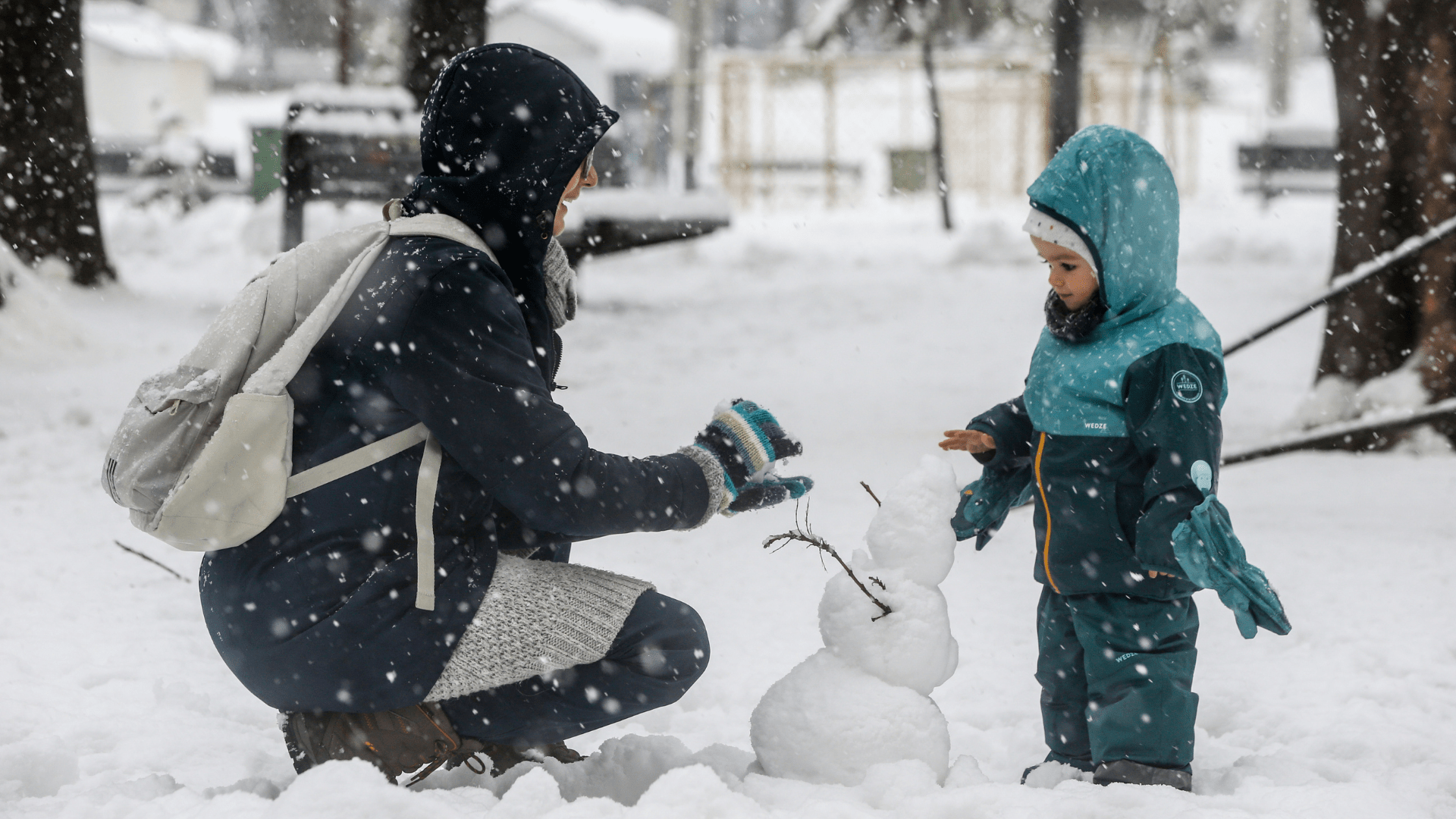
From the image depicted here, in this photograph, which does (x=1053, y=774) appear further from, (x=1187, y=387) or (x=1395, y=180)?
(x=1395, y=180)

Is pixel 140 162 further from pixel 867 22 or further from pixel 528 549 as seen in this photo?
pixel 528 549

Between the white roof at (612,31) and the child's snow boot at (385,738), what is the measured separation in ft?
88.8

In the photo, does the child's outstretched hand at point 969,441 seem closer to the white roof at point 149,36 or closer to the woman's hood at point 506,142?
the woman's hood at point 506,142

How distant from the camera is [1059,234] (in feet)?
8.07

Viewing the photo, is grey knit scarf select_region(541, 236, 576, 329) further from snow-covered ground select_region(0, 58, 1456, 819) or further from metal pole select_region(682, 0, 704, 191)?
metal pole select_region(682, 0, 704, 191)

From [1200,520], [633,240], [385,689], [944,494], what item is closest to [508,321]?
[385,689]

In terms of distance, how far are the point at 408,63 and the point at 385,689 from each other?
9.30m

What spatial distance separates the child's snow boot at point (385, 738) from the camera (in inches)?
83.8

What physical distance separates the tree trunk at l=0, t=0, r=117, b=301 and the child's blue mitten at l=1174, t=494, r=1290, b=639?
335 inches

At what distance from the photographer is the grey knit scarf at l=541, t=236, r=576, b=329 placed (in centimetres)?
226

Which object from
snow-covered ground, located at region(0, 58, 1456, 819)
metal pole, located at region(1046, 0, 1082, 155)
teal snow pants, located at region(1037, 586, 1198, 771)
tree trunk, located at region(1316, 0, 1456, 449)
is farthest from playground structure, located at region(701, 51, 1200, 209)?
teal snow pants, located at region(1037, 586, 1198, 771)

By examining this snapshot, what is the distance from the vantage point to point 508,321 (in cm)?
204

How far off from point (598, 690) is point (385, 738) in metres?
0.38

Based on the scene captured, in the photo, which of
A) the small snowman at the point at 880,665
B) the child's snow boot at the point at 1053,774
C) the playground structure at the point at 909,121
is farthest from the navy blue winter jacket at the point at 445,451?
the playground structure at the point at 909,121
